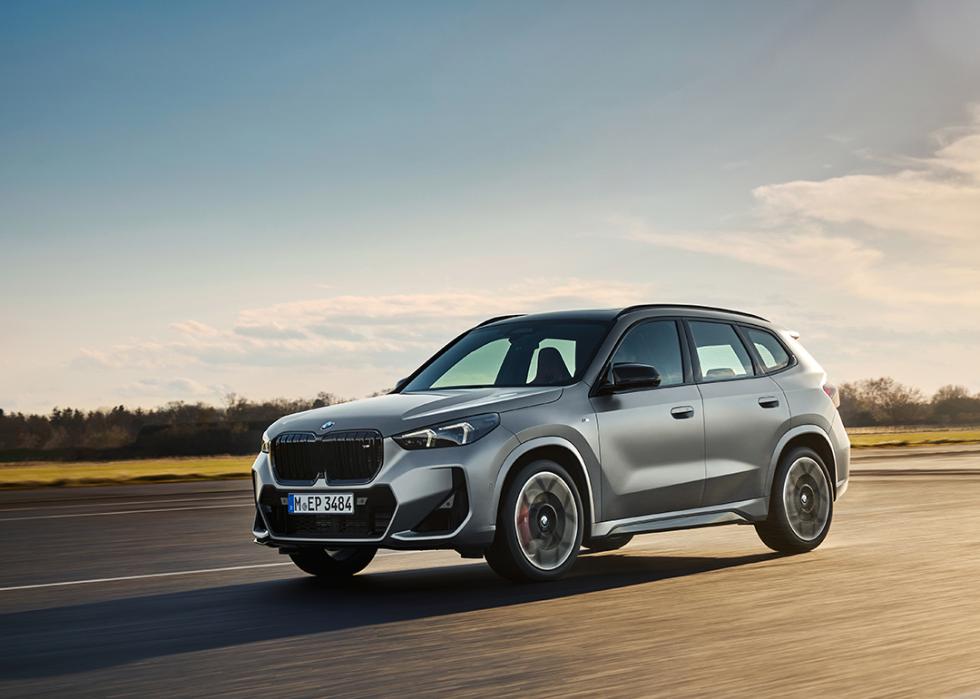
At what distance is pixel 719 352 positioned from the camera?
1095cm

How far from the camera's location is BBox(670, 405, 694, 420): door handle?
33.2ft

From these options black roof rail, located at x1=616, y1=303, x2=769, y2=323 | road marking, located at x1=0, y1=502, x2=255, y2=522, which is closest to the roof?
black roof rail, located at x1=616, y1=303, x2=769, y2=323

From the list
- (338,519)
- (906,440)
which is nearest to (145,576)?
(338,519)

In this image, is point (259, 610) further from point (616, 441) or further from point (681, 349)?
point (681, 349)

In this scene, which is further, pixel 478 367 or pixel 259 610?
pixel 478 367

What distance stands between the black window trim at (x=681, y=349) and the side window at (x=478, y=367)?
0.91 metres

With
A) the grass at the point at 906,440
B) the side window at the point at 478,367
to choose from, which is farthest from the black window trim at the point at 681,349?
the grass at the point at 906,440

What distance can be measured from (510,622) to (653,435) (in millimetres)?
2685

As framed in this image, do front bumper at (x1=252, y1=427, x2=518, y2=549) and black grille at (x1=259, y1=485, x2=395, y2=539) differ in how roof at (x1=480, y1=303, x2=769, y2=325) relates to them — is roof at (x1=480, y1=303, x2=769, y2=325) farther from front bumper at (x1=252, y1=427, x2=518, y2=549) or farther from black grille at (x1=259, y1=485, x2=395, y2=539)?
black grille at (x1=259, y1=485, x2=395, y2=539)

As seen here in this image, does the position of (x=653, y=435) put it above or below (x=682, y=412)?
below

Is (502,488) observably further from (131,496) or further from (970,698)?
(131,496)

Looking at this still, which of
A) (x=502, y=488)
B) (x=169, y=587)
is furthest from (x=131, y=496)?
(x=502, y=488)

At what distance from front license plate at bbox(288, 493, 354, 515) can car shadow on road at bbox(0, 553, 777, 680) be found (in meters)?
0.57

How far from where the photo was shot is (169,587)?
9836 millimetres
